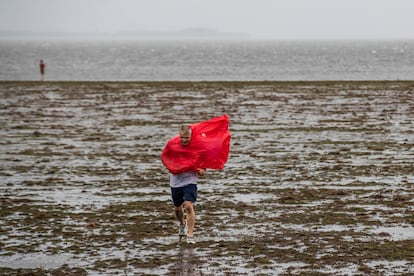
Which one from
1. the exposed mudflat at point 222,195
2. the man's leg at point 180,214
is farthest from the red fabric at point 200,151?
the exposed mudflat at point 222,195

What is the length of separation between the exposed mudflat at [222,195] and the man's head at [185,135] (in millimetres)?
1253

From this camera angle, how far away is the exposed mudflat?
32.9 ft

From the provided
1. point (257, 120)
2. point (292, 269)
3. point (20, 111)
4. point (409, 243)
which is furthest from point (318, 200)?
point (20, 111)

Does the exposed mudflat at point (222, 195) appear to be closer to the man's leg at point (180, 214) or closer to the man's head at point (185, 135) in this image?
the man's leg at point (180, 214)

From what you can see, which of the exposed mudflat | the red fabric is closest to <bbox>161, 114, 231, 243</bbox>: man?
the red fabric

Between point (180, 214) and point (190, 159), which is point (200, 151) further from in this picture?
point (180, 214)

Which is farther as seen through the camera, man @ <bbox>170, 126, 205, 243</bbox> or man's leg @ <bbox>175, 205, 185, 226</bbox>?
man's leg @ <bbox>175, 205, 185, 226</bbox>

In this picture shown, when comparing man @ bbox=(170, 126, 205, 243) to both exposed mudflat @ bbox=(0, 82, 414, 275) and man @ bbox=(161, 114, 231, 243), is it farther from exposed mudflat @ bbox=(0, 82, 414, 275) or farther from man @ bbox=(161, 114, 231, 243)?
exposed mudflat @ bbox=(0, 82, 414, 275)

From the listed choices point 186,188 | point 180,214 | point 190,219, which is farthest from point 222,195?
point 190,219

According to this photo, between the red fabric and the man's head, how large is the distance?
5 centimetres

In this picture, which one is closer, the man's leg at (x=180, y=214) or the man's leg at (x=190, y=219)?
the man's leg at (x=190, y=219)

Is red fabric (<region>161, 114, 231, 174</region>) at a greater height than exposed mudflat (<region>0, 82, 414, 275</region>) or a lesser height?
greater

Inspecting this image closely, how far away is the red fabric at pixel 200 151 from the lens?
10.9 meters

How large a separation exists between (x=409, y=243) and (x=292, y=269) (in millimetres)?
1918
